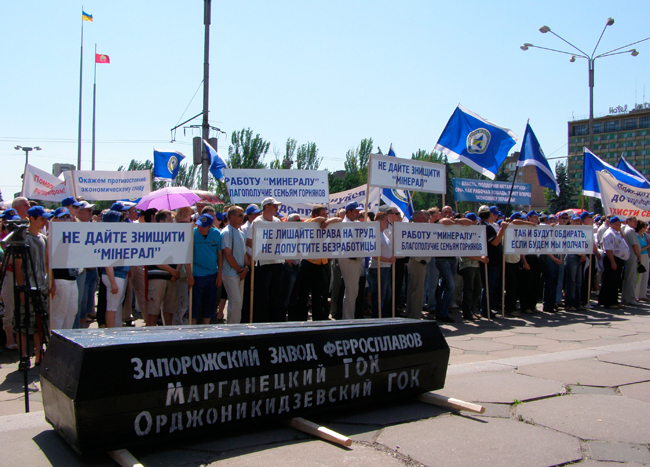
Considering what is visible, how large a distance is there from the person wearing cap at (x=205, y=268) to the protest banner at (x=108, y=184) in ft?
19.5

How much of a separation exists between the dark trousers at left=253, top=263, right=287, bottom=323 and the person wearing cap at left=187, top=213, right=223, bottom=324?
Answer: 59 cm

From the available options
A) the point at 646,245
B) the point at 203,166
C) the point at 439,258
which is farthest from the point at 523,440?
the point at 203,166

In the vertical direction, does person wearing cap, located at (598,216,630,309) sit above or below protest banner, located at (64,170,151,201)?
below

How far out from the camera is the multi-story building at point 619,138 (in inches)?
5659

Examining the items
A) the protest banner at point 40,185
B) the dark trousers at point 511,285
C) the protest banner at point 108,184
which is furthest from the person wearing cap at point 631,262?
the protest banner at point 40,185

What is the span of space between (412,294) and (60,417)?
654 cm

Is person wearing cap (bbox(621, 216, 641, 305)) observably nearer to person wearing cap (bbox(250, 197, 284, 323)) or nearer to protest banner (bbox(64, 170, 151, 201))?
person wearing cap (bbox(250, 197, 284, 323))

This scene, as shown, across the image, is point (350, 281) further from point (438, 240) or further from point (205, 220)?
point (205, 220)

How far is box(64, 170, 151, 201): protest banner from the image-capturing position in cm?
1241

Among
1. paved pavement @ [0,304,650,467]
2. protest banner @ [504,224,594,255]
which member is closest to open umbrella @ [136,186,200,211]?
paved pavement @ [0,304,650,467]

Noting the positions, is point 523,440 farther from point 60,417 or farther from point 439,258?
point 439,258

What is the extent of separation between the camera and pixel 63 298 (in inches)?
242

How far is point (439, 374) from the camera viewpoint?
4.91m

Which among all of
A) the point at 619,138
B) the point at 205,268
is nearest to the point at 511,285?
the point at 205,268
